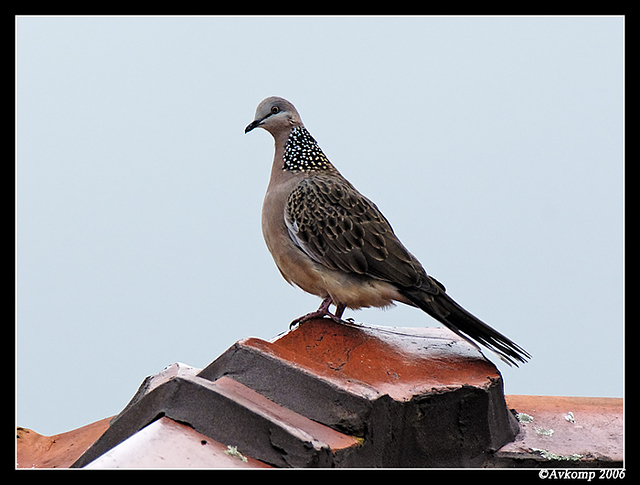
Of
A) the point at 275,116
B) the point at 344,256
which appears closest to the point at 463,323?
the point at 344,256

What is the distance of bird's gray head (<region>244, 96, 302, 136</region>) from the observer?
4727 mm

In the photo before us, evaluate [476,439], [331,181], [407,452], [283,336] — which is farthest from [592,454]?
[331,181]

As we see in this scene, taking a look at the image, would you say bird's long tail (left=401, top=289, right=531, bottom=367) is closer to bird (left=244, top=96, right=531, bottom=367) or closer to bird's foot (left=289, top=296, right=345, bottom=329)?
bird (left=244, top=96, right=531, bottom=367)

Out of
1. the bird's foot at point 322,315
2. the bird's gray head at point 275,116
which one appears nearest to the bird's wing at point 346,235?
the bird's foot at point 322,315

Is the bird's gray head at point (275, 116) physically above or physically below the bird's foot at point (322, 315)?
above

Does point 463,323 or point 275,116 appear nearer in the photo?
point 463,323

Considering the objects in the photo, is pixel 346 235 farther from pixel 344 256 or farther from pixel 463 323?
pixel 463 323

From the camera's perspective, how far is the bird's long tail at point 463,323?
13.1ft

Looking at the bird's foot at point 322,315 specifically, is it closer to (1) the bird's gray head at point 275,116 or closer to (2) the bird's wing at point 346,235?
(2) the bird's wing at point 346,235

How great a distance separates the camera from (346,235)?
14.0 ft

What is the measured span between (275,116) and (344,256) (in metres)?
1.04

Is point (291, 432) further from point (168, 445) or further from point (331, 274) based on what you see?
point (331, 274)

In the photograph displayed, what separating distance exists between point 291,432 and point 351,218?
1.66 metres

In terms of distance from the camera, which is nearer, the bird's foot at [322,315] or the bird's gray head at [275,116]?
the bird's foot at [322,315]
